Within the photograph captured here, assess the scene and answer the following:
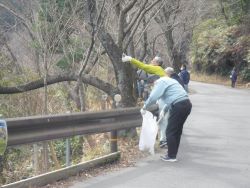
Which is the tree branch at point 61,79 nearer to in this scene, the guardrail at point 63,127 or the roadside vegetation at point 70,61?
the roadside vegetation at point 70,61

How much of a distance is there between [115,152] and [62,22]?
32.2 feet

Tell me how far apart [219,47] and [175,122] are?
43205 millimetres

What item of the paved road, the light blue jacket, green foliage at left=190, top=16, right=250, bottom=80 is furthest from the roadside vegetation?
green foliage at left=190, top=16, right=250, bottom=80

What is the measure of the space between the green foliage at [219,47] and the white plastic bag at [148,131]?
36.6m

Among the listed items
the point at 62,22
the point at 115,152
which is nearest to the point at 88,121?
the point at 115,152

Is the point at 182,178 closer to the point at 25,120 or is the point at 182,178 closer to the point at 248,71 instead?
the point at 25,120

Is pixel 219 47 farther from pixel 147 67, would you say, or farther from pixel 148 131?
pixel 148 131

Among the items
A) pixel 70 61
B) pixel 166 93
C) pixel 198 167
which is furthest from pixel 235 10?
pixel 198 167

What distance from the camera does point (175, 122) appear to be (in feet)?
30.7

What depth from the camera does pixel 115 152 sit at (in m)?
9.20

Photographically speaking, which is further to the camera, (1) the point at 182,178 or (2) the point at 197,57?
(2) the point at 197,57

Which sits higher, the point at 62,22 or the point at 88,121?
the point at 62,22

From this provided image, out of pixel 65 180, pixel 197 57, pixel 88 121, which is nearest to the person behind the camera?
A: pixel 65 180

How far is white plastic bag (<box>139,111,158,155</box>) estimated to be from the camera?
9500 millimetres
